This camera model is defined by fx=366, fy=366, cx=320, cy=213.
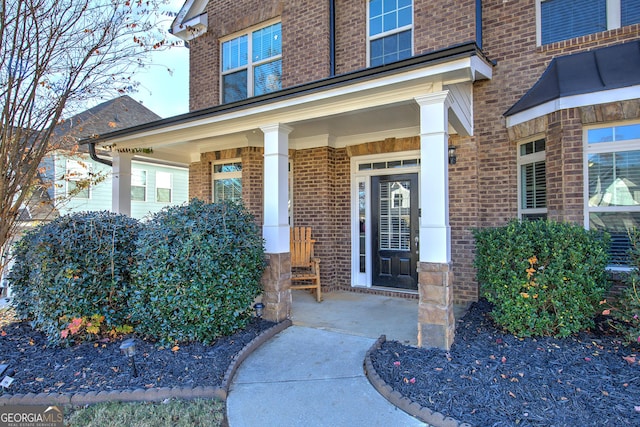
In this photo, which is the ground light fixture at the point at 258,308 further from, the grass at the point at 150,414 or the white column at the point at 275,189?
the grass at the point at 150,414

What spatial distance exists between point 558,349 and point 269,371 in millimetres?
2676

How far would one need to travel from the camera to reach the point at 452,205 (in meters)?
5.36

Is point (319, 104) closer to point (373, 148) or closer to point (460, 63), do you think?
point (460, 63)

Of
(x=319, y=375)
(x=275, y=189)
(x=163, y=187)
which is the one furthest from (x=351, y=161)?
(x=163, y=187)

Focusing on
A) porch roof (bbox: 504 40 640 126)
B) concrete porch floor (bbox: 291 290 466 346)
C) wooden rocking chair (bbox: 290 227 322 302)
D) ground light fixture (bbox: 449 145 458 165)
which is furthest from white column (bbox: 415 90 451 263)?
wooden rocking chair (bbox: 290 227 322 302)

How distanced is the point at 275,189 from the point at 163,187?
11.0 meters

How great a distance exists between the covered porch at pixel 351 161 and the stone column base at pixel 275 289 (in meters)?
0.01

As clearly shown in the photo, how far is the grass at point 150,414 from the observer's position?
260 cm

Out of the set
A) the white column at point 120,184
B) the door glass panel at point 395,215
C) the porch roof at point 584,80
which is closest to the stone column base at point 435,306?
the door glass panel at point 395,215

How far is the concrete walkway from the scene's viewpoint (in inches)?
104

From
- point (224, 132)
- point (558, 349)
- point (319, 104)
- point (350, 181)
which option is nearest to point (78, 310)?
point (224, 132)

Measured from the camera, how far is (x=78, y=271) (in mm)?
3975

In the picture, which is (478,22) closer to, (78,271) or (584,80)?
(584,80)

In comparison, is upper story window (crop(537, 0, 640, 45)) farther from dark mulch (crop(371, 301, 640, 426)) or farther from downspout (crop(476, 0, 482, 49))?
dark mulch (crop(371, 301, 640, 426))
